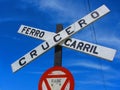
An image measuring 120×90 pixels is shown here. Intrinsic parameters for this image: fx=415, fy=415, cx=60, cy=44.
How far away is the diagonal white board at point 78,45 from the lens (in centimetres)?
675

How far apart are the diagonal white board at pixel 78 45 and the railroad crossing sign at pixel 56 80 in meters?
0.46

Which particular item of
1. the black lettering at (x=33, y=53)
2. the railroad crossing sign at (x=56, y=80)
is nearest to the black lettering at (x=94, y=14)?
the railroad crossing sign at (x=56, y=80)

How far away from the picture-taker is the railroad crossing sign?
269 inches

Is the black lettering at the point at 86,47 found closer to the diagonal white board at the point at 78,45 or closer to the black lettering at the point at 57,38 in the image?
the diagonal white board at the point at 78,45

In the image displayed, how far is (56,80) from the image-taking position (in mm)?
6910

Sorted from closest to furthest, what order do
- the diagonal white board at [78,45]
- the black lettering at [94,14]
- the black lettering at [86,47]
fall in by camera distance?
the diagonal white board at [78,45] → the black lettering at [86,47] → the black lettering at [94,14]

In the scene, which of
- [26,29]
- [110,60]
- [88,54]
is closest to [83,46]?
[88,54]

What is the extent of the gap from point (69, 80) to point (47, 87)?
1.26ft

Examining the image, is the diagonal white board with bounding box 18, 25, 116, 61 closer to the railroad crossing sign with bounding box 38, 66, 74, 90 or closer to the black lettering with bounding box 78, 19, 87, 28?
the black lettering with bounding box 78, 19, 87, 28

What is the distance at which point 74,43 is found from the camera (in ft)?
23.3

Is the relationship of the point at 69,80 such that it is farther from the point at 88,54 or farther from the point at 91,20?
the point at 91,20

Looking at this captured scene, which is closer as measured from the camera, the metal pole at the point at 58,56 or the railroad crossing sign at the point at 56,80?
the railroad crossing sign at the point at 56,80

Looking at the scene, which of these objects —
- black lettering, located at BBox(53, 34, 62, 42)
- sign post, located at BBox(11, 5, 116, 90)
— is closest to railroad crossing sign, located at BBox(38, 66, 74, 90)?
sign post, located at BBox(11, 5, 116, 90)

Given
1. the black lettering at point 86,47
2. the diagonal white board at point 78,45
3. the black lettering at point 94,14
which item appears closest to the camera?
the diagonal white board at point 78,45
